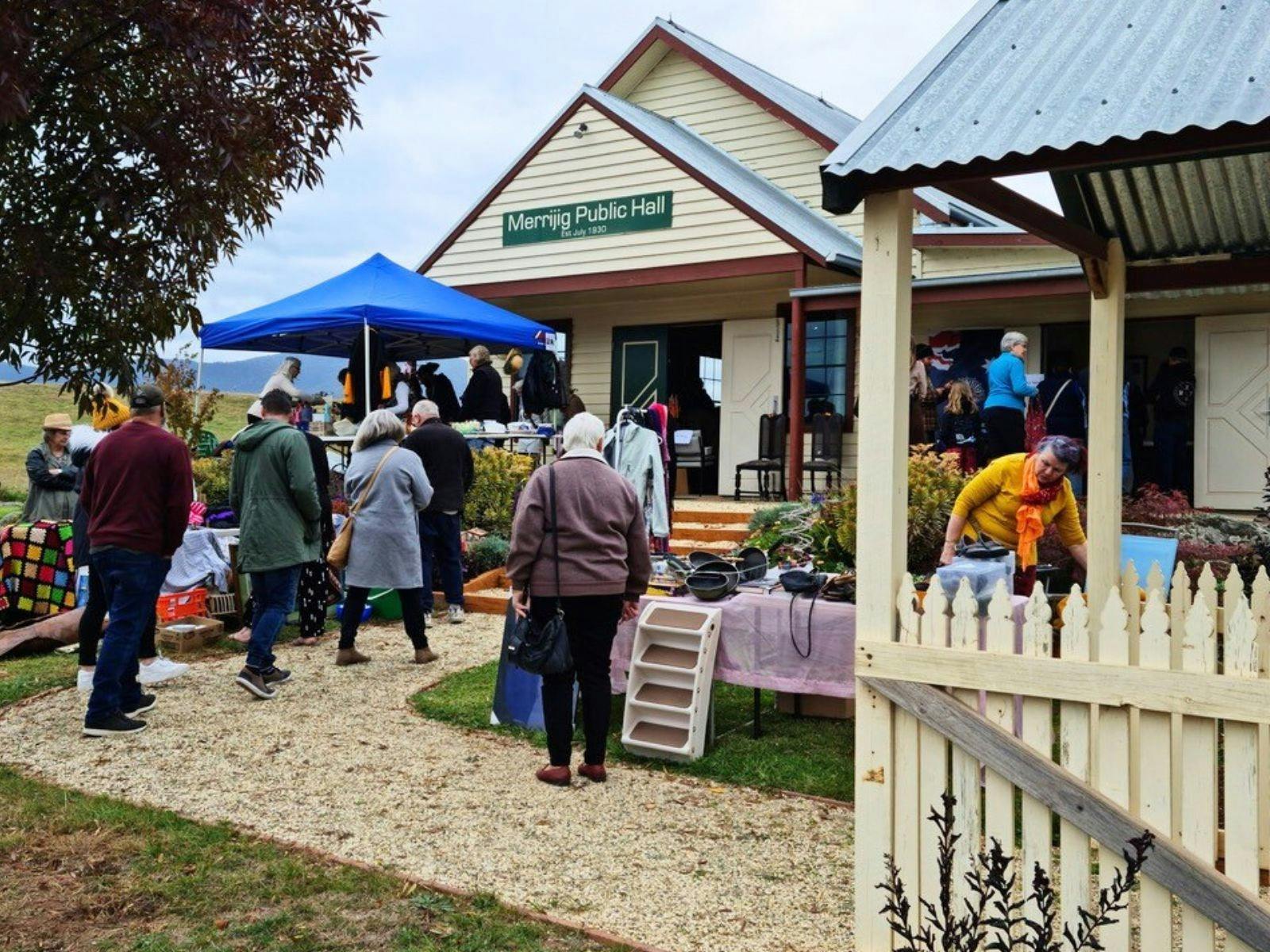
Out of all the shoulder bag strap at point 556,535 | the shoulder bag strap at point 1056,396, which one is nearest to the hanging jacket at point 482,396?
the shoulder bag strap at point 1056,396

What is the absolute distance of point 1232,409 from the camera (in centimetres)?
1211

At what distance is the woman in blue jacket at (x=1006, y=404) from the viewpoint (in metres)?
9.90

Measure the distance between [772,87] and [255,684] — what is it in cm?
1334

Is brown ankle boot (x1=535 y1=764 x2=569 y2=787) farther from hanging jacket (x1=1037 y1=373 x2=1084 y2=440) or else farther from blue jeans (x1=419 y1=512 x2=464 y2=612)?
hanging jacket (x1=1037 y1=373 x2=1084 y2=440)

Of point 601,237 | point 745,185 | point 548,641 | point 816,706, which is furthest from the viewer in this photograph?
point 601,237

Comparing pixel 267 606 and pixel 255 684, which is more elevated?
pixel 267 606

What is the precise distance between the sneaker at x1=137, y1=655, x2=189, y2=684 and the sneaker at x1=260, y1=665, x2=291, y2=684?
2.35ft

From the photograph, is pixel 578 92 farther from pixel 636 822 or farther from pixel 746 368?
pixel 636 822

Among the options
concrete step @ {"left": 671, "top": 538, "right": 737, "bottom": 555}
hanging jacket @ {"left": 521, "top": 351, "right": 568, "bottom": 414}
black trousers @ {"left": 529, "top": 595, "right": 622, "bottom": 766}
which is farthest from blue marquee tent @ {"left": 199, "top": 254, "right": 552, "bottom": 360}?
black trousers @ {"left": 529, "top": 595, "right": 622, "bottom": 766}

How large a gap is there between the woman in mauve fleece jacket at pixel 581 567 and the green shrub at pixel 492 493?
624 centimetres

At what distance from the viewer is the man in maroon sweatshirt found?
608cm

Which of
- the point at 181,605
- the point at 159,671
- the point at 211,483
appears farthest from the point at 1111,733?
the point at 211,483

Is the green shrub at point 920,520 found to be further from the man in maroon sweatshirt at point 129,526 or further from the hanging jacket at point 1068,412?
the man in maroon sweatshirt at point 129,526

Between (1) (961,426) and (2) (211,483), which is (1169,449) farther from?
(2) (211,483)
